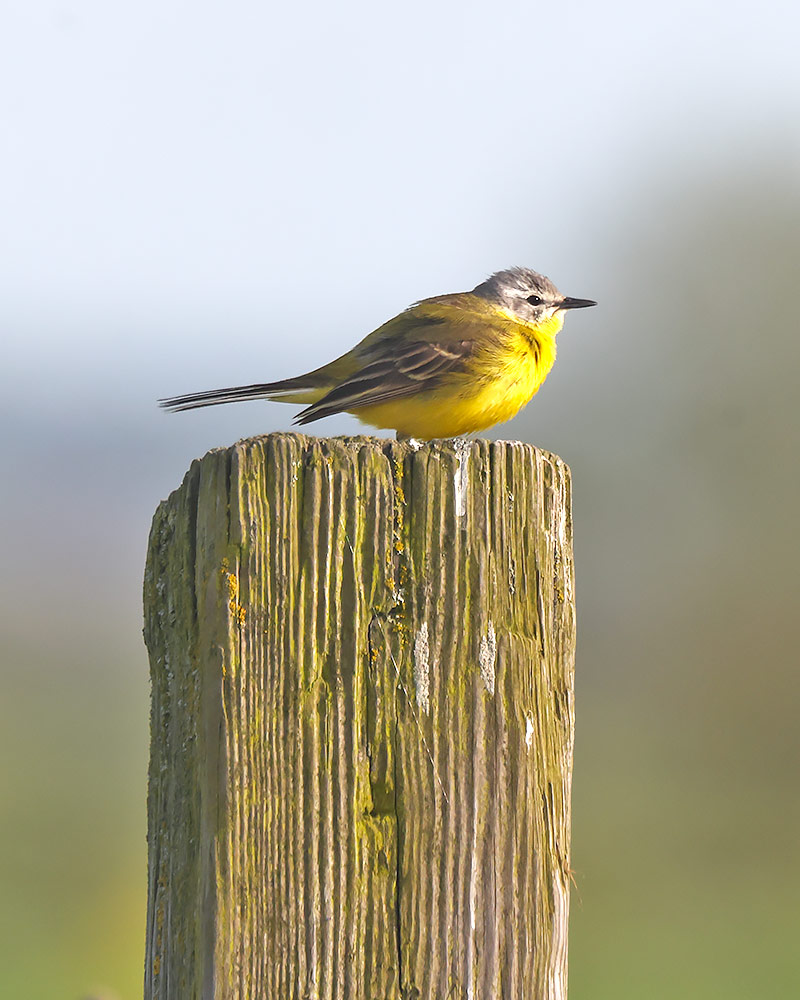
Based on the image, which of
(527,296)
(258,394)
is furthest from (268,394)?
Result: (527,296)

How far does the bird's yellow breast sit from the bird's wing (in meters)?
0.05

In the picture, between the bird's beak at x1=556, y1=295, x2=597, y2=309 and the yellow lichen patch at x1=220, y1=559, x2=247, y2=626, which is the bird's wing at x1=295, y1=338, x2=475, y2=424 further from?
the yellow lichen patch at x1=220, y1=559, x2=247, y2=626

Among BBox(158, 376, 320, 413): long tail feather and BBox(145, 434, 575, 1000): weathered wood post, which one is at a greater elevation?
BBox(158, 376, 320, 413): long tail feather

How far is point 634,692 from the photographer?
18.2 metres

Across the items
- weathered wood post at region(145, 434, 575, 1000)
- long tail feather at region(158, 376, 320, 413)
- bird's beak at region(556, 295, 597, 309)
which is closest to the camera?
weathered wood post at region(145, 434, 575, 1000)

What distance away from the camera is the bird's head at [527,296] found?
693cm

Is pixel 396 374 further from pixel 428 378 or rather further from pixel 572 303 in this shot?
pixel 572 303

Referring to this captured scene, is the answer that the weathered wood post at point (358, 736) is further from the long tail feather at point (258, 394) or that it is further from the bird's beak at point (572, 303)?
the bird's beak at point (572, 303)

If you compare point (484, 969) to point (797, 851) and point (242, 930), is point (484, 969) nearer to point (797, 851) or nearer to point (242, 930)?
point (242, 930)

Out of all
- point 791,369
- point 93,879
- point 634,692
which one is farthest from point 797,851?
point 791,369

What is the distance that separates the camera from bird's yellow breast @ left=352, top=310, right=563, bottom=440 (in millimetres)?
5359

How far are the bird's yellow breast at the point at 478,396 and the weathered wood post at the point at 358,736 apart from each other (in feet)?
10.1

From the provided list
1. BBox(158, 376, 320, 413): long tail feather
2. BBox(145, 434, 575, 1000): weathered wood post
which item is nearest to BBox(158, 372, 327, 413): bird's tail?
BBox(158, 376, 320, 413): long tail feather

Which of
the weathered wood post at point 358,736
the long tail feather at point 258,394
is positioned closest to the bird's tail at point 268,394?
A: the long tail feather at point 258,394
